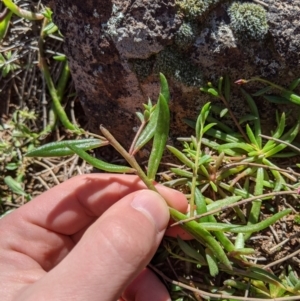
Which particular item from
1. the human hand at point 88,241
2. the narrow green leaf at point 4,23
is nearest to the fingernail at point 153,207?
the human hand at point 88,241

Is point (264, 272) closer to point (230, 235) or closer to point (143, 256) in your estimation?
point (230, 235)

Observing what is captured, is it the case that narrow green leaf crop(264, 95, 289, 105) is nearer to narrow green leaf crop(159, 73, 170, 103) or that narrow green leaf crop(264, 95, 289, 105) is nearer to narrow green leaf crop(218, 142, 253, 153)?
narrow green leaf crop(218, 142, 253, 153)

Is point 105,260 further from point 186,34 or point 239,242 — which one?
point 186,34

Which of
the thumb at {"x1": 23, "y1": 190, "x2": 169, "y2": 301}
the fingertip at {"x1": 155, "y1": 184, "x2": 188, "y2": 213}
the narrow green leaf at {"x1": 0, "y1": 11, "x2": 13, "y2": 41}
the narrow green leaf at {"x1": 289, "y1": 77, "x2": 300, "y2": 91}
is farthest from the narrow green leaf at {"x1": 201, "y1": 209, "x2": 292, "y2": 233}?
the narrow green leaf at {"x1": 0, "y1": 11, "x2": 13, "y2": 41}

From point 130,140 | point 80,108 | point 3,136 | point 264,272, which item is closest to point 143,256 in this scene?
point 264,272

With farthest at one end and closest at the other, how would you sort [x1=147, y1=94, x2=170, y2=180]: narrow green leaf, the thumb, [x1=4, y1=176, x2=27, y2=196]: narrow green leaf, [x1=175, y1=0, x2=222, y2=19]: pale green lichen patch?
[x1=4, y1=176, x2=27, y2=196]: narrow green leaf < [x1=175, y1=0, x2=222, y2=19]: pale green lichen patch < [x1=147, y1=94, x2=170, y2=180]: narrow green leaf < the thumb

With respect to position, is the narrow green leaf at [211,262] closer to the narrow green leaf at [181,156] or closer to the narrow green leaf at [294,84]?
the narrow green leaf at [181,156]

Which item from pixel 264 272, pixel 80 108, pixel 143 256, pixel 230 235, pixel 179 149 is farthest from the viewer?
pixel 80 108
